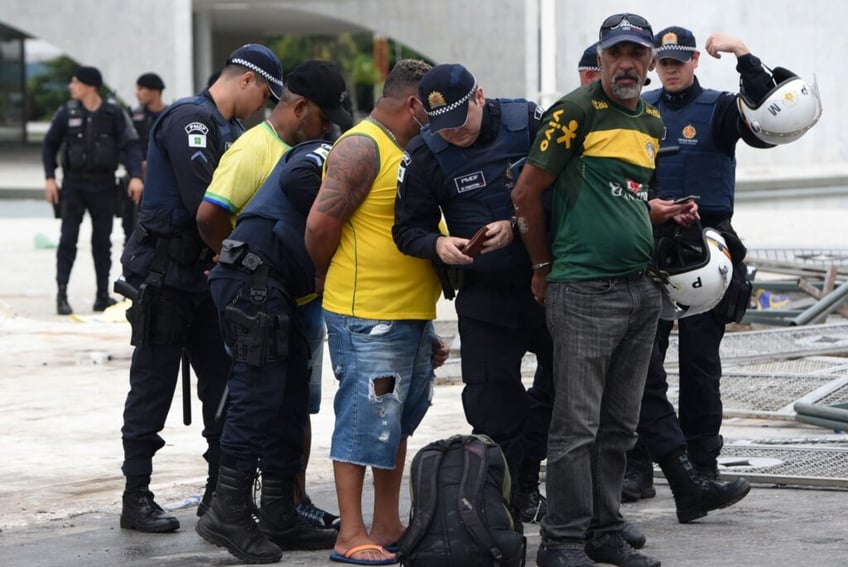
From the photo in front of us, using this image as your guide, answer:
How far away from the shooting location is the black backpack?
491 cm

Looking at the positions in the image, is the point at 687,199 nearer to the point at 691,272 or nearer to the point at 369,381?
the point at 691,272

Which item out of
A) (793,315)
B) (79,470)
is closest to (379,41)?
(793,315)

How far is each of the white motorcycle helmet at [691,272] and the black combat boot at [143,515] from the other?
2065 mm

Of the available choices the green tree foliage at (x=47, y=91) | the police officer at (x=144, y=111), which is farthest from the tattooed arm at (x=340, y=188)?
the green tree foliage at (x=47, y=91)

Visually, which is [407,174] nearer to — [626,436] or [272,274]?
[272,274]

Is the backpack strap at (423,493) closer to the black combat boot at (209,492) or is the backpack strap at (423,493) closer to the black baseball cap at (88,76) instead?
the black combat boot at (209,492)

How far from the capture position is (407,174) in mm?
5258

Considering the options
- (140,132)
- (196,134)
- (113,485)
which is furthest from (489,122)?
(140,132)

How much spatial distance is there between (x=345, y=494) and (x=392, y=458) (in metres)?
0.21

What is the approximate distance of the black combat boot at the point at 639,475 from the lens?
627cm

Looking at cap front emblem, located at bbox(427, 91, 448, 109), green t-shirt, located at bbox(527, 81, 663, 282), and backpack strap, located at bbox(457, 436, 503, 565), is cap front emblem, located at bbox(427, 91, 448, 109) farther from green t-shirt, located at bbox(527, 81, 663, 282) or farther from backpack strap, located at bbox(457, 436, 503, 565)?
backpack strap, located at bbox(457, 436, 503, 565)

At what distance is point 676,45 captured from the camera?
6.15 m

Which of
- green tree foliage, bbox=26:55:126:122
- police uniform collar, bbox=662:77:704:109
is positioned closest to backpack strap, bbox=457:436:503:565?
police uniform collar, bbox=662:77:704:109

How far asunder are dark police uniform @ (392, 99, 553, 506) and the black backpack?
34 centimetres
